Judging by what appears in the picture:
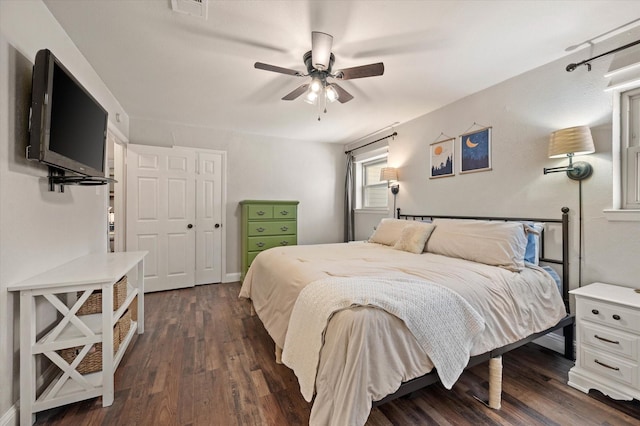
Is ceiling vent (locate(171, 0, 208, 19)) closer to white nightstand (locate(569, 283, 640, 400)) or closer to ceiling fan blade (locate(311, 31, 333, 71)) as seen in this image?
ceiling fan blade (locate(311, 31, 333, 71))

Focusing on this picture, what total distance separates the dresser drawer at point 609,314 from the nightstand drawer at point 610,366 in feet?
0.67

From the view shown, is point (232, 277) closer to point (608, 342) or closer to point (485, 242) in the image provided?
point (485, 242)

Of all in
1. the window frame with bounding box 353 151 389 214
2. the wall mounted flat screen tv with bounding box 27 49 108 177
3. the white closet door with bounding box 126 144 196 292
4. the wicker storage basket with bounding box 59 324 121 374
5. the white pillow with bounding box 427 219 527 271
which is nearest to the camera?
the wall mounted flat screen tv with bounding box 27 49 108 177

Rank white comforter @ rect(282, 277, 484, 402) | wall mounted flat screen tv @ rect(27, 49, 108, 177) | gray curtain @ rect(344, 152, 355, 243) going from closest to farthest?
white comforter @ rect(282, 277, 484, 402)
wall mounted flat screen tv @ rect(27, 49, 108, 177)
gray curtain @ rect(344, 152, 355, 243)

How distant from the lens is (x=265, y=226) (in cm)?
418

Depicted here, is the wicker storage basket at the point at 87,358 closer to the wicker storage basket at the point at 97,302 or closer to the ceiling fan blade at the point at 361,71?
the wicker storage basket at the point at 97,302

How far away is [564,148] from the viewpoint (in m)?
2.00

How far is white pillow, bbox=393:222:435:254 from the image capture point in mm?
2639

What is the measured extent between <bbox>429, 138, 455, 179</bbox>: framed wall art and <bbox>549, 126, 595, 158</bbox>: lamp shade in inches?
44.4

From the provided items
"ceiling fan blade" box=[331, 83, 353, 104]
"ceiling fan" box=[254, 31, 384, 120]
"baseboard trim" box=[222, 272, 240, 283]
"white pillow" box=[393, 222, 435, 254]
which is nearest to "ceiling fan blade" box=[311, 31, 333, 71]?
"ceiling fan" box=[254, 31, 384, 120]

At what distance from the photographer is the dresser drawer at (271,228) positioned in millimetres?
4074

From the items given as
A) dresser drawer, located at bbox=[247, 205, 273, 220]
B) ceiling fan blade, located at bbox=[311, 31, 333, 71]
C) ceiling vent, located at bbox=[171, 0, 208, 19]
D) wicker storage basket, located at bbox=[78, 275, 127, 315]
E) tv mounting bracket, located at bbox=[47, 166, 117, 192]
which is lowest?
wicker storage basket, located at bbox=[78, 275, 127, 315]

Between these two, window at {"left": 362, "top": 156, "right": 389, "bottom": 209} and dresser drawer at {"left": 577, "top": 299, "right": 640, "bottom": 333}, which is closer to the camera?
dresser drawer at {"left": 577, "top": 299, "right": 640, "bottom": 333}

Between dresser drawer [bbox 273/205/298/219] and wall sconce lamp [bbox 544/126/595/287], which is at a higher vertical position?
wall sconce lamp [bbox 544/126/595/287]
